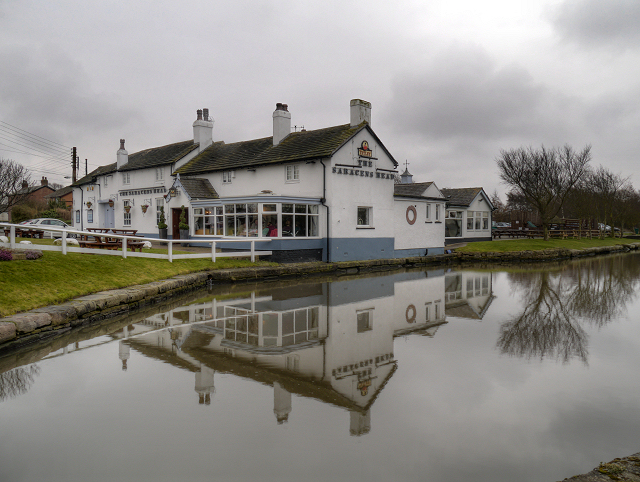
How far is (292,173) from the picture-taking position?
22.1 m

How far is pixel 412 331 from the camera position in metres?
9.70

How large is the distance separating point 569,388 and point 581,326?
4533 millimetres

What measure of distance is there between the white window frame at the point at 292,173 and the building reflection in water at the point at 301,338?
26.9 feet

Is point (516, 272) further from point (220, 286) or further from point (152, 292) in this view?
point (152, 292)

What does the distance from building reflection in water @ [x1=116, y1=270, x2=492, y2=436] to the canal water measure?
0.14 ft

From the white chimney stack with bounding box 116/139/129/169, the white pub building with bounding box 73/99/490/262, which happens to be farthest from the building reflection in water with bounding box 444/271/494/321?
the white chimney stack with bounding box 116/139/129/169

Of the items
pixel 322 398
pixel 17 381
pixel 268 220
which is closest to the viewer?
pixel 322 398

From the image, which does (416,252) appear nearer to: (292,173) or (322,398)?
(292,173)

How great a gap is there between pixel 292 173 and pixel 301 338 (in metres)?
14.2

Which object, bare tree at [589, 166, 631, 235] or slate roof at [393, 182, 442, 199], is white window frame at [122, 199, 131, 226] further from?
bare tree at [589, 166, 631, 235]

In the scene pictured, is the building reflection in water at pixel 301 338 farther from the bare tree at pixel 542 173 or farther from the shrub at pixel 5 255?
the bare tree at pixel 542 173

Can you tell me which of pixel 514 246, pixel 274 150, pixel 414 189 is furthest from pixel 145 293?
pixel 514 246

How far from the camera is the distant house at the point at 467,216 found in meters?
35.7

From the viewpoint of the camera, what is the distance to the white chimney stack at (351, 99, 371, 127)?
2250 centimetres
